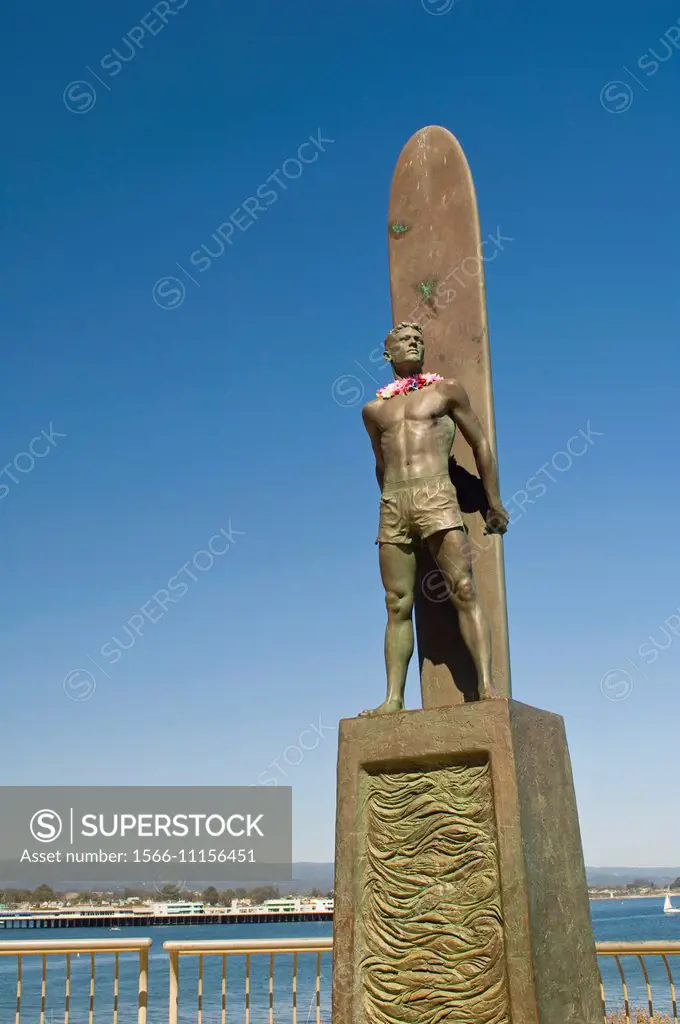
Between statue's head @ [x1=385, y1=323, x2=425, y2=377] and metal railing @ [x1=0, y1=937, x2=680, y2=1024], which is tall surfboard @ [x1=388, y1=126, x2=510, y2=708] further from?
metal railing @ [x1=0, y1=937, x2=680, y2=1024]

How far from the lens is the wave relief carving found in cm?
451

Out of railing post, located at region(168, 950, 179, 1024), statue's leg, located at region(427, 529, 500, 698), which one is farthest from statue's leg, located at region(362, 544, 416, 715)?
railing post, located at region(168, 950, 179, 1024)

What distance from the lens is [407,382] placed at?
5711 mm

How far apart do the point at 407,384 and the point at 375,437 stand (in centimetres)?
33

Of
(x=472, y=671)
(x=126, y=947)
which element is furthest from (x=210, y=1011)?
(x=472, y=671)

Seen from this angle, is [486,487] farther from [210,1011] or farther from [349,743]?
[210,1011]

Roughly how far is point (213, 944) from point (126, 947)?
21.1 inches

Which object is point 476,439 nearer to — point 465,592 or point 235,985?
point 465,592

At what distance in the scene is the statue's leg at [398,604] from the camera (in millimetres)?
5316

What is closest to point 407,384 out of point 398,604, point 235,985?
point 398,604

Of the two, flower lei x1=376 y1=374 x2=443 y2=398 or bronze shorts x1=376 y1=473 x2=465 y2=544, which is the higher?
flower lei x1=376 y1=374 x2=443 y2=398

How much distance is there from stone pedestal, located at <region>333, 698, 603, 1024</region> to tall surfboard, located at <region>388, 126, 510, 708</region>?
43 cm

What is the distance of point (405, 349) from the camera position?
5719 millimetres

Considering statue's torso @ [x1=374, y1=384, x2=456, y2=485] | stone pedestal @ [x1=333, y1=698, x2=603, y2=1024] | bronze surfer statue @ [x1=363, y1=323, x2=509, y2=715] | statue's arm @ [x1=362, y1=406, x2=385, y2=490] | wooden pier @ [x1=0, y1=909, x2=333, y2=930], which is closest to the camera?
stone pedestal @ [x1=333, y1=698, x2=603, y2=1024]
